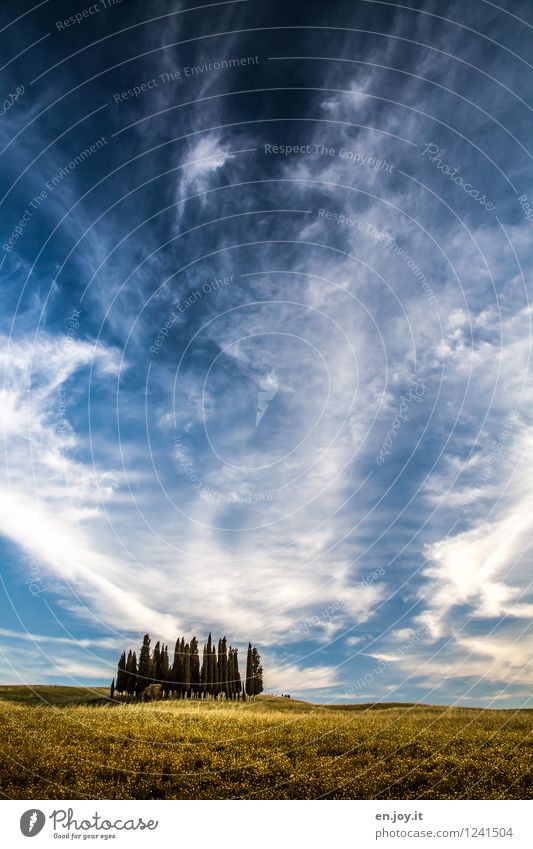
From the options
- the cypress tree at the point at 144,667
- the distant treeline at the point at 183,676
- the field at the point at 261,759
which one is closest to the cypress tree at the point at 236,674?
the distant treeline at the point at 183,676

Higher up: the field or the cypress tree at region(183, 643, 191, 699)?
the cypress tree at region(183, 643, 191, 699)

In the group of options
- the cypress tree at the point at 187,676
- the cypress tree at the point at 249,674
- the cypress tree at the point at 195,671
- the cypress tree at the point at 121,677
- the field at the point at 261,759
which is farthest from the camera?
the cypress tree at the point at 249,674

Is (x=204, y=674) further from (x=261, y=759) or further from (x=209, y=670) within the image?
(x=261, y=759)

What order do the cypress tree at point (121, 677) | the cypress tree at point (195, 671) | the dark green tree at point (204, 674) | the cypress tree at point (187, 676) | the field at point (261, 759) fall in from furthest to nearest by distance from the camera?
1. the cypress tree at point (195, 671)
2. the dark green tree at point (204, 674)
3. the cypress tree at point (187, 676)
4. the cypress tree at point (121, 677)
5. the field at point (261, 759)

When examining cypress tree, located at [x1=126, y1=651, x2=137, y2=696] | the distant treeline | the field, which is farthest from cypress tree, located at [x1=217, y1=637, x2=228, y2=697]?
the field

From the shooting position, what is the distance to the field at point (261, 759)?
26125 millimetres

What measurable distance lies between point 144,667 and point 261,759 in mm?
55191

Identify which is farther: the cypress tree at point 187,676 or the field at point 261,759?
the cypress tree at point 187,676

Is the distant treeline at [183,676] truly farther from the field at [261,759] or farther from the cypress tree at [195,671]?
the field at [261,759]

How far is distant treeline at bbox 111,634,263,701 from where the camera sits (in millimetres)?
77750

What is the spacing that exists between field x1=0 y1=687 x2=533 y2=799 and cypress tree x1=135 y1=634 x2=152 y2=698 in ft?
121

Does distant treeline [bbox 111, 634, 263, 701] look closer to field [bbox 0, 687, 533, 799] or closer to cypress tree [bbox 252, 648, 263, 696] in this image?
cypress tree [bbox 252, 648, 263, 696]
